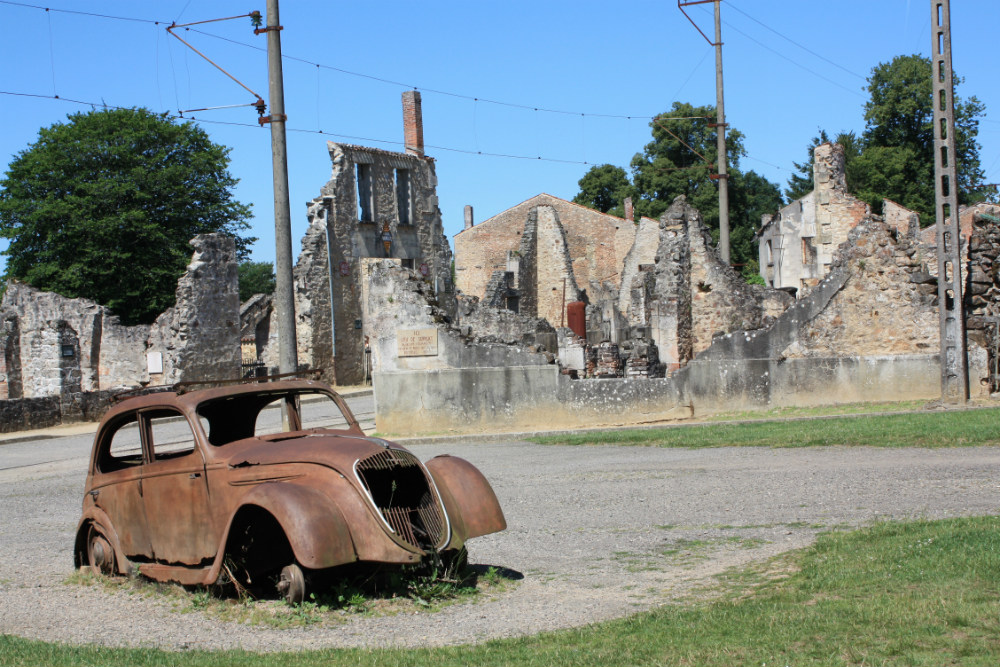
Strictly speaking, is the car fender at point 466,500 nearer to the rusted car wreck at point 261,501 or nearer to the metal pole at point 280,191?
the rusted car wreck at point 261,501

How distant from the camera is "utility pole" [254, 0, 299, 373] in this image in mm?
16141

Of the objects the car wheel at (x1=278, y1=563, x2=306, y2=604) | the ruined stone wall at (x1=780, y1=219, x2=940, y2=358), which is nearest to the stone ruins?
the ruined stone wall at (x1=780, y1=219, x2=940, y2=358)

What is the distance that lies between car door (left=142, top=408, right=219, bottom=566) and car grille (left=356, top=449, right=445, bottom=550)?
1.23 meters

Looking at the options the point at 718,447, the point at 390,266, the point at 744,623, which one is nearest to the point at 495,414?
the point at 390,266

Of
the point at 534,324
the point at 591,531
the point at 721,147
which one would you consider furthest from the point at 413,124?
the point at 591,531

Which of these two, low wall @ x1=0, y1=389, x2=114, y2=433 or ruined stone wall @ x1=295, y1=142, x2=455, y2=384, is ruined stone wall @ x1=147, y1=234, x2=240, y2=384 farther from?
ruined stone wall @ x1=295, y1=142, x2=455, y2=384

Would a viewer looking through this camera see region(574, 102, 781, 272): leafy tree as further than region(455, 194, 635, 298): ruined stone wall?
Yes

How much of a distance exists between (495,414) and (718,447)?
5054mm

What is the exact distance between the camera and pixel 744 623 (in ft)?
18.2

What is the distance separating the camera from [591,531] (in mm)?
9242

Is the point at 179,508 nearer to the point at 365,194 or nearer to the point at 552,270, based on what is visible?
the point at 365,194

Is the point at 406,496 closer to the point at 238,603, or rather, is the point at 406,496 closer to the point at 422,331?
the point at 238,603

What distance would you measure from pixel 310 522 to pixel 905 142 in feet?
216

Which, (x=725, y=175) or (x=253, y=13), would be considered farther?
(x=725, y=175)
